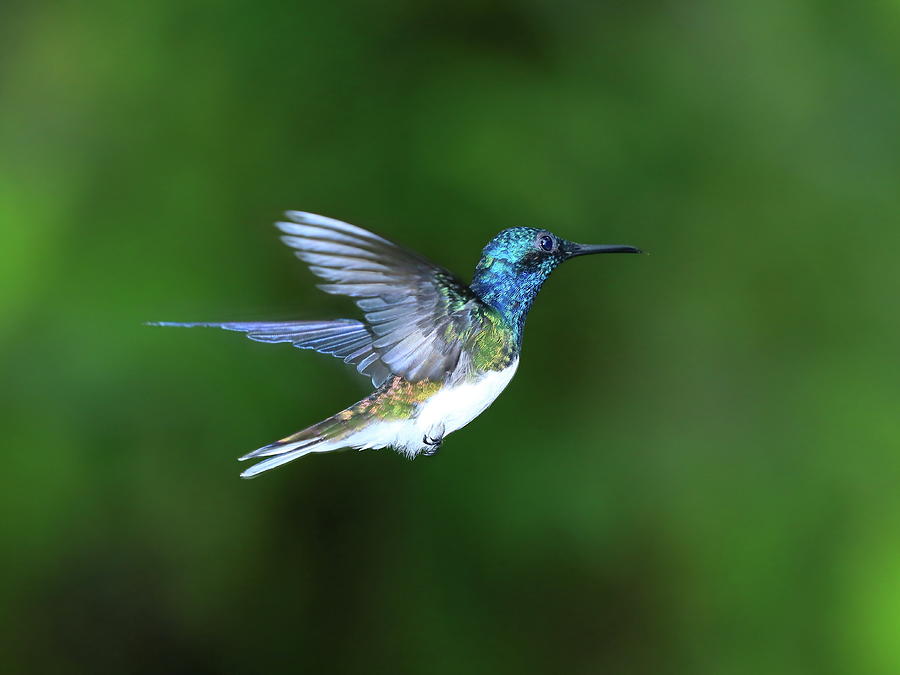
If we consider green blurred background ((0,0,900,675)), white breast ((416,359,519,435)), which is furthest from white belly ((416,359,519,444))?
green blurred background ((0,0,900,675))

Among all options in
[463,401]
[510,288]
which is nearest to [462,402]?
[463,401]

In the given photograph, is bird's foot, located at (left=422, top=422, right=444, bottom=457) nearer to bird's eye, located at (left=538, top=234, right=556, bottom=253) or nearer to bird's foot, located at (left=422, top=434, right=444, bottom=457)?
bird's foot, located at (left=422, top=434, right=444, bottom=457)

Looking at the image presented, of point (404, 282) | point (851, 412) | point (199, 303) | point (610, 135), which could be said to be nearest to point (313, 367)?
point (199, 303)

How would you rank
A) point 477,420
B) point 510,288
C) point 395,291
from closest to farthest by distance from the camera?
point 395,291 → point 510,288 → point 477,420

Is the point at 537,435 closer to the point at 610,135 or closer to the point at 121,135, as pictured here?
the point at 610,135

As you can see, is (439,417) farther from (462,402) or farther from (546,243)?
(546,243)

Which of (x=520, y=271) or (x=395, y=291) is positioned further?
(x=520, y=271)

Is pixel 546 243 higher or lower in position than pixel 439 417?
higher

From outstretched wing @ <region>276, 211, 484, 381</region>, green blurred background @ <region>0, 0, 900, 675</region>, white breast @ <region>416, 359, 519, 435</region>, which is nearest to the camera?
outstretched wing @ <region>276, 211, 484, 381</region>
